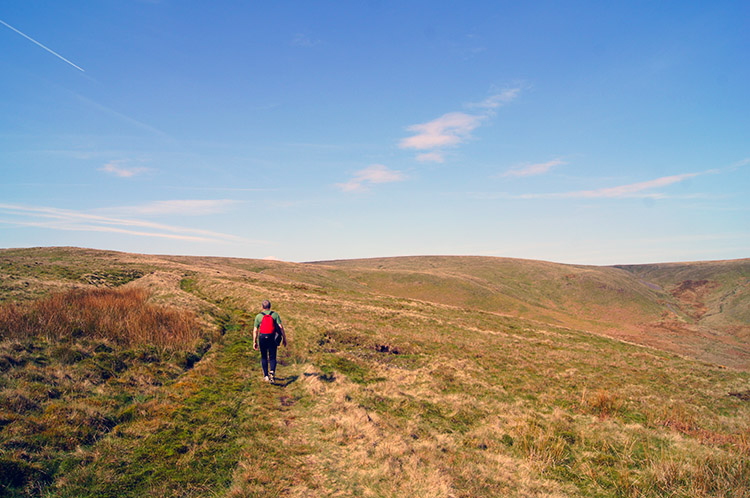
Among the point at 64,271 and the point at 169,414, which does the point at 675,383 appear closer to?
the point at 169,414

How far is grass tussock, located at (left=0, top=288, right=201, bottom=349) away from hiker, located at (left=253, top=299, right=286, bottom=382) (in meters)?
4.10

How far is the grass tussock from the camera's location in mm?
11258

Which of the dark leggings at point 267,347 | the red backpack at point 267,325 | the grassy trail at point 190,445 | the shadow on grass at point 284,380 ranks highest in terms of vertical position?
the red backpack at point 267,325

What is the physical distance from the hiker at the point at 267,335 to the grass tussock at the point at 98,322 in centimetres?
410

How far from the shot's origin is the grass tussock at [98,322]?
1126cm

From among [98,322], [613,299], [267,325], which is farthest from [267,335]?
[613,299]

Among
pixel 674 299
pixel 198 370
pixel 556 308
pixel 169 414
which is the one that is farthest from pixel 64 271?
pixel 674 299

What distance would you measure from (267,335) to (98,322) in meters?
6.93

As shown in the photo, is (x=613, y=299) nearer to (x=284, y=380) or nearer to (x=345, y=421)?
(x=284, y=380)

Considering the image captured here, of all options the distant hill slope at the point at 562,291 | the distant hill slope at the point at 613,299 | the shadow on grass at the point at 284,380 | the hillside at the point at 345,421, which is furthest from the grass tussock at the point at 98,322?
the distant hill slope at the point at 613,299

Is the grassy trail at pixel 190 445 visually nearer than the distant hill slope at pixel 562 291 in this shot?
Yes

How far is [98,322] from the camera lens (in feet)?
42.5

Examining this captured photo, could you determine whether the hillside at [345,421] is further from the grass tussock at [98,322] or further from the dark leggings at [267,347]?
the dark leggings at [267,347]

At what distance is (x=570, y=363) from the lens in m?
22.6
